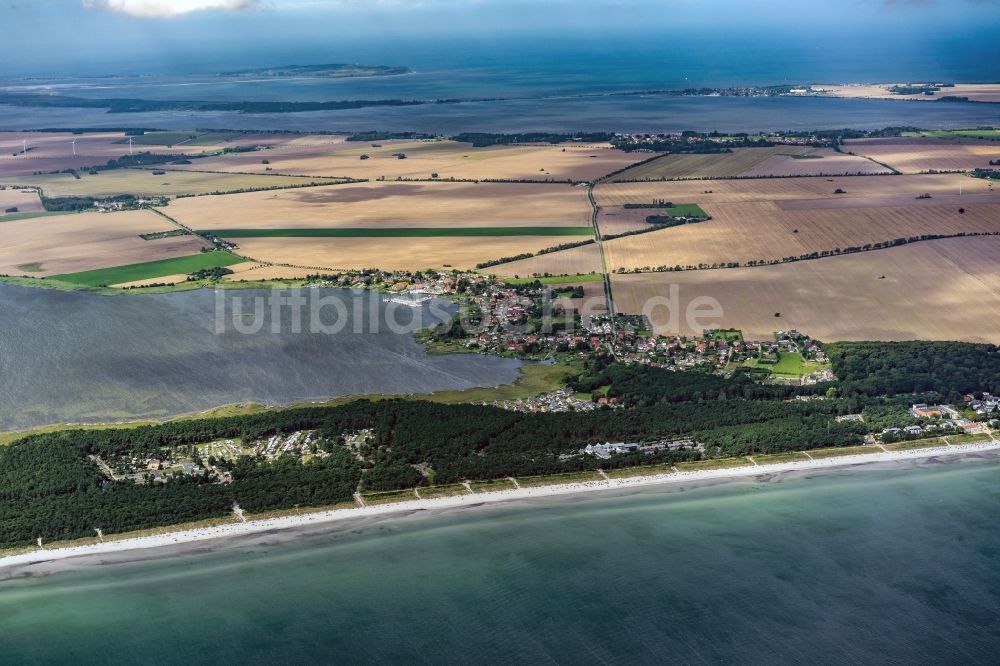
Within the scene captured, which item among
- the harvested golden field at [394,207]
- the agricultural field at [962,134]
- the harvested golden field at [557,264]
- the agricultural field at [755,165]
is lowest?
the harvested golden field at [557,264]

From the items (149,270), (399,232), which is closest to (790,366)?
(399,232)

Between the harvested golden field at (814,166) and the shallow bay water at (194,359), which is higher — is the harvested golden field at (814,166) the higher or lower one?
the higher one

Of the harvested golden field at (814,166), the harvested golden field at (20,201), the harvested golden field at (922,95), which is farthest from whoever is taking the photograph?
the harvested golden field at (922,95)

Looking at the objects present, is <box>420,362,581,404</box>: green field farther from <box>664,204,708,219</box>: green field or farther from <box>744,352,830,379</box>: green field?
<box>664,204,708,219</box>: green field

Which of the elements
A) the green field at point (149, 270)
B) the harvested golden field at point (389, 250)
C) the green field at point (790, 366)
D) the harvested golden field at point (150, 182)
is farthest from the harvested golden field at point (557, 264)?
the harvested golden field at point (150, 182)

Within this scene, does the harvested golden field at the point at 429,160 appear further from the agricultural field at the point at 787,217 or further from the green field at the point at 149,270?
the green field at the point at 149,270

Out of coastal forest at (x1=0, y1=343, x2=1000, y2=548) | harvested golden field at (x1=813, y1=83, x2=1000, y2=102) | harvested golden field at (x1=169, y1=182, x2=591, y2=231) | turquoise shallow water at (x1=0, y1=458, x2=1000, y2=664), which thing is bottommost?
turquoise shallow water at (x1=0, y1=458, x2=1000, y2=664)

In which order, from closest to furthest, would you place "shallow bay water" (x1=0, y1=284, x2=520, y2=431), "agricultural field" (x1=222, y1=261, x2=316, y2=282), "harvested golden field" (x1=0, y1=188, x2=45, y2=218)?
"shallow bay water" (x1=0, y1=284, x2=520, y2=431) → "agricultural field" (x1=222, y1=261, x2=316, y2=282) → "harvested golden field" (x1=0, y1=188, x2=45, y2=218)

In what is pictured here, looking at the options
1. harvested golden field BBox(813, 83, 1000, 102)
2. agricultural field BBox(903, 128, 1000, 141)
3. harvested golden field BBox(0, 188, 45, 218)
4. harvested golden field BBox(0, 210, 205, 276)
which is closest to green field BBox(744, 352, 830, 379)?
harvested golden field BBox(0, 210, 205, 276)
